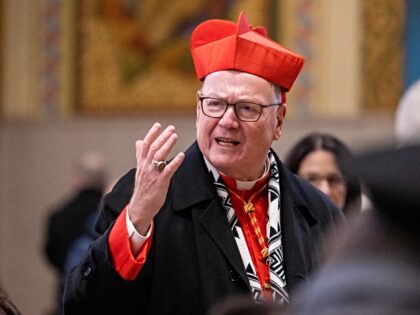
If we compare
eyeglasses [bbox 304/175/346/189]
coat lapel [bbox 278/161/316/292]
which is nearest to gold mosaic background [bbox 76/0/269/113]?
eyeglasses [bbox 304/175/346/189]

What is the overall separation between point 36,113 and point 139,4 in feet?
4.54

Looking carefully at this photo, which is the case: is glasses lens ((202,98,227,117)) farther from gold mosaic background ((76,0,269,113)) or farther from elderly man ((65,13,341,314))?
gold mosaic background ((76,0,269,113))

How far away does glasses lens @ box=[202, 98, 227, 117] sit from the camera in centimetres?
340

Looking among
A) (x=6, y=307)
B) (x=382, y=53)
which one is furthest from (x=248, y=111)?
(x=382, y=53)

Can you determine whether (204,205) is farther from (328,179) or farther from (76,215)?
(76,215)

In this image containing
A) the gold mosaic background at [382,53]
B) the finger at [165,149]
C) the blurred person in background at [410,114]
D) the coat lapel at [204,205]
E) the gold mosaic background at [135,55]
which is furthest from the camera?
the gold mosaic background at [135,55]

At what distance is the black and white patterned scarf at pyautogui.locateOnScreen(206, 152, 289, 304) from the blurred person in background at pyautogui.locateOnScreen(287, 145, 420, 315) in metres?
2.03

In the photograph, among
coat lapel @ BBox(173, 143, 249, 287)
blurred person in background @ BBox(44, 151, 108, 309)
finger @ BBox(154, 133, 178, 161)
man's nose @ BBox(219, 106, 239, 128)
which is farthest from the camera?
blurred person in background @ BBox(44, 151, 108, 309)

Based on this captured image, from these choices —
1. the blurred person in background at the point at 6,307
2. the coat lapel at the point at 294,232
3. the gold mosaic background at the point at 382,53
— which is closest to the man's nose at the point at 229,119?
the coat lapel at the point at 294,232

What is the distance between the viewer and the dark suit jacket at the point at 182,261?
10.2 ft

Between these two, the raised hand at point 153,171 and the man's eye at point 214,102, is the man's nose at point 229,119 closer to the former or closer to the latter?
the man's eye at point 214,102

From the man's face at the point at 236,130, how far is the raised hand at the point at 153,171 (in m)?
0.32

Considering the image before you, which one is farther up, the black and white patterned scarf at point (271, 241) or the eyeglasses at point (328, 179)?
the black and white patterned scarf at point (271, 241)

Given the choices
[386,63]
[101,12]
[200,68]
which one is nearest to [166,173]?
[200,68]
